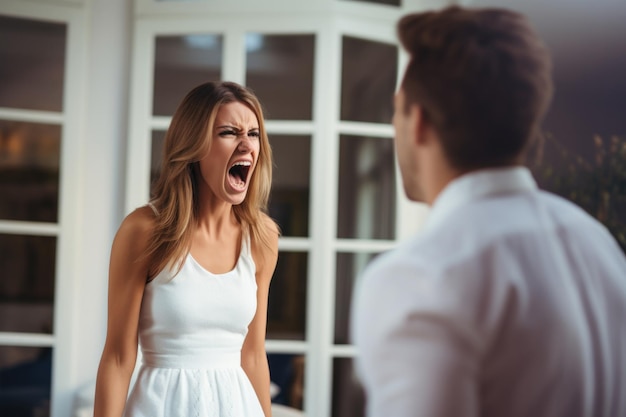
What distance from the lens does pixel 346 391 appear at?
3057 mm

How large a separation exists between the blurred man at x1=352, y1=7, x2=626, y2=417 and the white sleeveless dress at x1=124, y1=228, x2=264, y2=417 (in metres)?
0.85

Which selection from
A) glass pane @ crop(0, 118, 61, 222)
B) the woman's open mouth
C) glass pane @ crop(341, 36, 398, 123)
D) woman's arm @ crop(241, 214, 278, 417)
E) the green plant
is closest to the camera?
the woman's open mouth

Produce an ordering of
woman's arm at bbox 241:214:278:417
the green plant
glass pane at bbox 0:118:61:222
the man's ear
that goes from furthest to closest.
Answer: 1. glass pane at bbox 0:118:61:222
2. the green plant
3. woman's arm at bbox 241:214:278:417
4. the man's ear

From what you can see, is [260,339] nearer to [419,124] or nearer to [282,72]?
[419,124]

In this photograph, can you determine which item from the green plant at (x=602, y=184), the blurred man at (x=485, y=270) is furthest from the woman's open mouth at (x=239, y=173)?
the green plant at (x=602, y=184)

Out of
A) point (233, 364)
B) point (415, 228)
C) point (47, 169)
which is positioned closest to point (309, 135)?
point (415, 228)

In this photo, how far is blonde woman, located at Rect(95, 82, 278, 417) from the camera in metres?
1.42

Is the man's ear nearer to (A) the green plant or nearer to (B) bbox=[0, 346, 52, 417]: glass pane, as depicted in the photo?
(A) the green plant

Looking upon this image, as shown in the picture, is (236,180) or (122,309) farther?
(236,180)

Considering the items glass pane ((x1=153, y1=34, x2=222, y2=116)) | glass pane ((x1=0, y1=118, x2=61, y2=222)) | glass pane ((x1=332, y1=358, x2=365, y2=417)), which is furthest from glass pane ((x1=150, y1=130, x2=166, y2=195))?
glass pane ((x1=332, y1=358, x2=365, y2=417))

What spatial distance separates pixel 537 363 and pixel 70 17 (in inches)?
113

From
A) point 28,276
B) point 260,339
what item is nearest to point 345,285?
point 28,276

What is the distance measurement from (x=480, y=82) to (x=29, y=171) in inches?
106

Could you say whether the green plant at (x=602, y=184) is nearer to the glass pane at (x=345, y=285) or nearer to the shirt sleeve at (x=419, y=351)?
the glass pane at (x=345, y=285)
